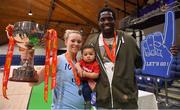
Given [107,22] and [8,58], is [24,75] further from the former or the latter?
[107,22]

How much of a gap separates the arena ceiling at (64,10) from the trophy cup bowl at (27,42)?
610cm

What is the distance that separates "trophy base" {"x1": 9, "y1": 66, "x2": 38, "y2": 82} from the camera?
127 centimetres

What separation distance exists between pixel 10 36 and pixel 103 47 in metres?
0.59

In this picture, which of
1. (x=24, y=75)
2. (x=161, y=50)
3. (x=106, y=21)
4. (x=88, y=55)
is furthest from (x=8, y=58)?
(x=161, y=50)

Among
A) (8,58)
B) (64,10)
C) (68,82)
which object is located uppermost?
(64,10)

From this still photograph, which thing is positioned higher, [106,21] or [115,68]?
[106,21]

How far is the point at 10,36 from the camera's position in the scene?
4.33 ft

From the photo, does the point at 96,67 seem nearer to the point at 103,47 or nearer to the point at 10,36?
the point at 103,47

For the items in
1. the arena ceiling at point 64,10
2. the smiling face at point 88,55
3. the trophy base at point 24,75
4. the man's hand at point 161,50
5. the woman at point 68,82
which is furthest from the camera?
the arena ceiling at point 64,10

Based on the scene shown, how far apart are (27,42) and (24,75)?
0.20 meters

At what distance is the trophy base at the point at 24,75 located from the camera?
4.18 feet

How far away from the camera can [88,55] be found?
158 cm

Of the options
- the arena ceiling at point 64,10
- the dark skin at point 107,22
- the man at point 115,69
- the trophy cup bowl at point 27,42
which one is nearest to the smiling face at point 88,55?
the man at point 115,69

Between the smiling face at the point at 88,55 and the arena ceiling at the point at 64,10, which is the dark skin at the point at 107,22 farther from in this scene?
the arena ceiling at the point at 64,10
